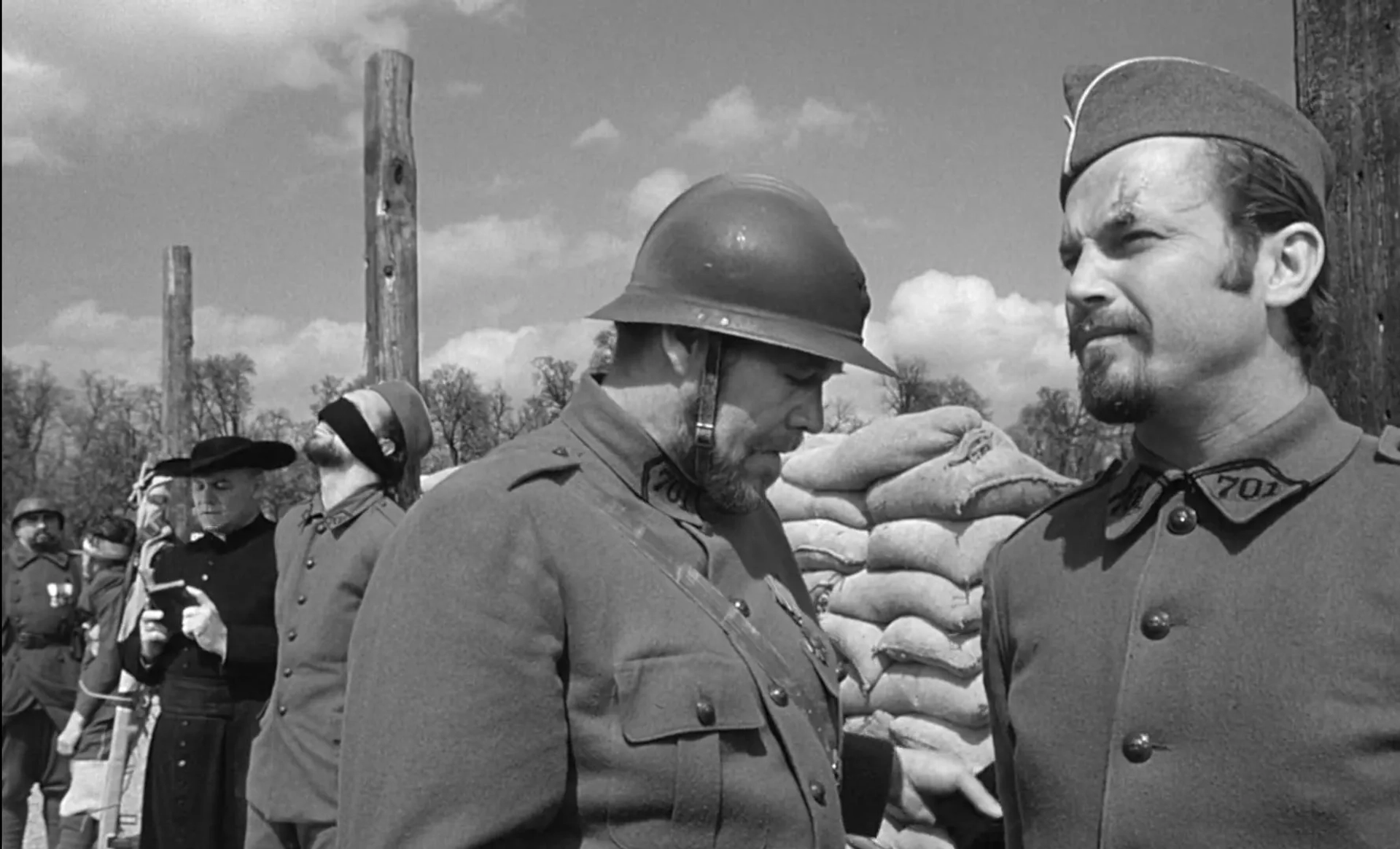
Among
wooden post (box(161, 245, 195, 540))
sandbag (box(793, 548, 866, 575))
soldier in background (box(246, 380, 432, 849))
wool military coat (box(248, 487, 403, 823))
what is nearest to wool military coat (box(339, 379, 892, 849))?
soldier in background (box(246, 380, 432, 849))

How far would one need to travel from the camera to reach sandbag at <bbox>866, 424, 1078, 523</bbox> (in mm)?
6012

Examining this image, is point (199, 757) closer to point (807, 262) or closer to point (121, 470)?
point (807, 262)

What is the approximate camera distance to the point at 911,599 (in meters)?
6.17

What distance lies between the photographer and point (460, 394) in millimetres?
36656

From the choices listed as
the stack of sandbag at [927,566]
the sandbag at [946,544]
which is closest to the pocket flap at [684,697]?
the stack of sandbag at [927,566]

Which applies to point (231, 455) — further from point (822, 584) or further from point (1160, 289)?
point (1160, 289)

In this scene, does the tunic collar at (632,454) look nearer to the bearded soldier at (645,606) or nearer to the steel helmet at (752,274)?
the bearded soldier at (645,606)

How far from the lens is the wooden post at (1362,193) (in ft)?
7.14

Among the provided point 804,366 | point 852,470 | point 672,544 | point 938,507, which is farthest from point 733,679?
point 852,470

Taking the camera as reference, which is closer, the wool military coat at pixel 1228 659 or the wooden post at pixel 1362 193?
the wool military coat at pixel 1228 659

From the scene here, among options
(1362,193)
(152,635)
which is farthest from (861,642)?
(1362,193)

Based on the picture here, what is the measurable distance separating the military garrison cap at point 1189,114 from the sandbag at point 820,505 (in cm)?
525

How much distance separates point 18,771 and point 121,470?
2078 centimetres

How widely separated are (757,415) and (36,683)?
6653mm
